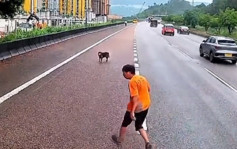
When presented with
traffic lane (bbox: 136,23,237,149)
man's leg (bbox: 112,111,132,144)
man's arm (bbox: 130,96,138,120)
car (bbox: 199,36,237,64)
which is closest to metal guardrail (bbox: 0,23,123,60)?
traffic lane (bbox: 136,23,237,149)

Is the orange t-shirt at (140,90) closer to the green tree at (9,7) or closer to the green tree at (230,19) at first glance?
the green tree at (9,7)

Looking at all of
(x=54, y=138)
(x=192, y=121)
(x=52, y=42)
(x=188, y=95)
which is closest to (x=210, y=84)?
(x=188, y=95)

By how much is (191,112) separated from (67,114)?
2886 millimetres

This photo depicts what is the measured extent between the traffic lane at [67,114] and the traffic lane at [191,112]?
720mm

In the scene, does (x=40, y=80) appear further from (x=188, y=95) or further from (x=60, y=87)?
(x=188, y=95)

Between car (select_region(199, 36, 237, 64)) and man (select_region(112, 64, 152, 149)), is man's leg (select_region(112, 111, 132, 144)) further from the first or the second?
car (select_region(199, 36, 237, 64))

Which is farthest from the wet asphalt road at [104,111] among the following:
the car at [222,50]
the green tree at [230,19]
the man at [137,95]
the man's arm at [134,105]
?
the green tree at [230,19]

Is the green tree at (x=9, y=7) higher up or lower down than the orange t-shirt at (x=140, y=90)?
higher up

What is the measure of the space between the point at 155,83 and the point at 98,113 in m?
5.56

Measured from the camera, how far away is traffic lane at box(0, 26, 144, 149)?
7.50 meters

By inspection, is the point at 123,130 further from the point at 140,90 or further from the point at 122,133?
the point at 140,90

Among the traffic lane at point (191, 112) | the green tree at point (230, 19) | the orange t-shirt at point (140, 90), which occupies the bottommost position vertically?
the traffic lane at point (191, 112)

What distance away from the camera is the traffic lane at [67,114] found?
750cm

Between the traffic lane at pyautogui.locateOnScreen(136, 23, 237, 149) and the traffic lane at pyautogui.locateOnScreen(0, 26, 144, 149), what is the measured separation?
720 mm
